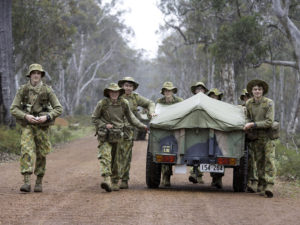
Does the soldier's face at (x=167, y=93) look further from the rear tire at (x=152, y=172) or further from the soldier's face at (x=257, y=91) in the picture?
the soldier's face at (x=257, y=91)

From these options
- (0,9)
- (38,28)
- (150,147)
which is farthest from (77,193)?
(38,28)

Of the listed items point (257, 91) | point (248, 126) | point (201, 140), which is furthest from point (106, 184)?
point (257, 91)

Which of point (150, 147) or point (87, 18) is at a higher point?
point (87, 18)

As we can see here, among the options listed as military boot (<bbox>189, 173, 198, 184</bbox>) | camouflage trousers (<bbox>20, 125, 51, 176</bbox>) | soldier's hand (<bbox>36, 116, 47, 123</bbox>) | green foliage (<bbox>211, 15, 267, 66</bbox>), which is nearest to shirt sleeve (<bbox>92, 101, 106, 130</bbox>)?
camouflage trousers (<bbox>20, 125, 51, 176</bbox>)

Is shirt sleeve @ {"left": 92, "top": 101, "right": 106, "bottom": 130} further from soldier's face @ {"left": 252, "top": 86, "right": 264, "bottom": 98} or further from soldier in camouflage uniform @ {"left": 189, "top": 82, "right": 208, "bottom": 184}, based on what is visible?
soldier's face @ {"left": 252, "top": 86, "right": 264, "bottom": 98}

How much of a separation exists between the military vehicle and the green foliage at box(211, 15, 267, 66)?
16.7 metres

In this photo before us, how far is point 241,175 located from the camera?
9422 mm

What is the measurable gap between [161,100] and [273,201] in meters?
3.42

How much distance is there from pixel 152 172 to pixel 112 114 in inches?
48.9

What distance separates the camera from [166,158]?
9.16m

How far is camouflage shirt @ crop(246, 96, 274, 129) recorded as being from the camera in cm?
919

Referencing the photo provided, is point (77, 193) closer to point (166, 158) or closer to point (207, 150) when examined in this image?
point (166, 158)

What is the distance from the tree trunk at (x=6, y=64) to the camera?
69.9 ft

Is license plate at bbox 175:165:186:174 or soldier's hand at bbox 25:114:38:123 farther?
license plate at bbox 175:165:186:174
